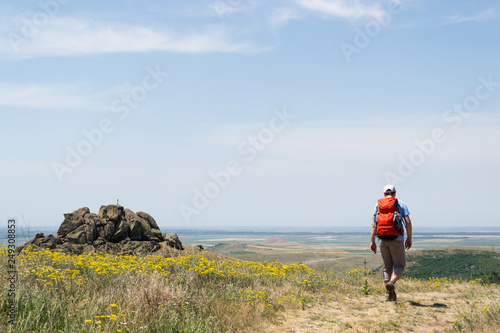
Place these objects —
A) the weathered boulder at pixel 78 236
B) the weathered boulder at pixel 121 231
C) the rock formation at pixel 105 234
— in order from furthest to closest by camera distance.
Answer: the weathered boulder at pixel 121 231 → the weathered boulder at pixel 78 236 → the rock formation at pixel 105 234

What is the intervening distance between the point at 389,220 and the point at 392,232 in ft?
0.87

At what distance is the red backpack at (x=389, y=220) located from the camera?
908cm

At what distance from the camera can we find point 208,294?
791 centimetres

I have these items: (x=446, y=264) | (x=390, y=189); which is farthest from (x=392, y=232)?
(x=446, y=264)

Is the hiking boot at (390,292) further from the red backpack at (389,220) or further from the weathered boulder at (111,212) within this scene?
the weathered boulder at (111,212)

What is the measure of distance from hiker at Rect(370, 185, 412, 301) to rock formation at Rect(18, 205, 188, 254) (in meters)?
9.40

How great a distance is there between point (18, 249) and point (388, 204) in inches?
504

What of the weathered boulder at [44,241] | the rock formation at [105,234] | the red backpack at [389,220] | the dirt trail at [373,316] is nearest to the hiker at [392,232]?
the red backpack at [389,220]

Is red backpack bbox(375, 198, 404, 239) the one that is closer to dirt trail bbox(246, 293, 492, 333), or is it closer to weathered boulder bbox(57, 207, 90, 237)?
dirt trail bbox(246, 293, 492, 333)

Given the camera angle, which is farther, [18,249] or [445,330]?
[18,249]

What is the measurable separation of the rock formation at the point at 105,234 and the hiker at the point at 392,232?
9.40 meters

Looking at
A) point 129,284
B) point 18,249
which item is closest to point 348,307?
point 129,284

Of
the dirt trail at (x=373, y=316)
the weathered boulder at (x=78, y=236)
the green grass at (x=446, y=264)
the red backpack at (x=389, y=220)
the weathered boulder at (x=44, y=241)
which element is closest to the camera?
the dirt trail at (x=373, y=316)

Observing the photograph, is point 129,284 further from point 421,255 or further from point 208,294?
point 421,255
